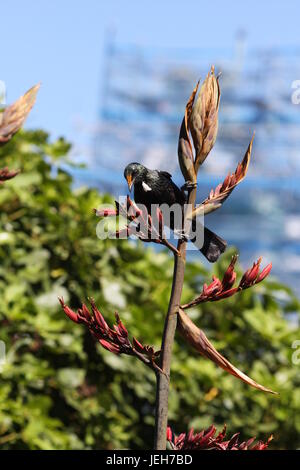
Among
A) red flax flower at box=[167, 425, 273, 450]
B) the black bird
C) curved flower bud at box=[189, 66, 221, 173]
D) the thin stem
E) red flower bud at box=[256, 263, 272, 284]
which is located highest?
curved flower bud at box=[189, 66, 221, 173]

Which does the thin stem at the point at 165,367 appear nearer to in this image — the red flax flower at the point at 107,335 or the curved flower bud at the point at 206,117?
the red flax flower at the point at 107,335

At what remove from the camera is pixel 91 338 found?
10.7ft

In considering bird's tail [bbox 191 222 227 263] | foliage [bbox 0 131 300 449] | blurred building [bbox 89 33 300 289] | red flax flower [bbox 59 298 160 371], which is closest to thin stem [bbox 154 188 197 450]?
red flax flower [bbox 59 298 160 371]

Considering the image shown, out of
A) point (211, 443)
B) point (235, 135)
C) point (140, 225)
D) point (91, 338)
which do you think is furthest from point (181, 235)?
point (235, 135)

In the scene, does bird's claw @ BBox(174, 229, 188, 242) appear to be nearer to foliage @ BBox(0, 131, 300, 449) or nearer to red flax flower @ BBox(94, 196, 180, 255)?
red flax flower @ BBox(94, 196, 180, 255)

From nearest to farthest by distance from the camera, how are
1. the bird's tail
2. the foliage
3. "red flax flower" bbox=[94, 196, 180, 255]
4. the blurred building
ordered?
"red flax flower" bbox=[94, 196, 180, 255]
the bird's tail
the foliage
the blurred building

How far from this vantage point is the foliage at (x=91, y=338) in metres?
2.98

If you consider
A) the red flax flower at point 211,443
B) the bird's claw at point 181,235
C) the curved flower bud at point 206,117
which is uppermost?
the curved flower bud at point 206,117

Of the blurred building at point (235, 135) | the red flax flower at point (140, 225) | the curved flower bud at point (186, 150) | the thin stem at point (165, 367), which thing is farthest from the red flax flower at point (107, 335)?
the blurred building at point (235, 135)

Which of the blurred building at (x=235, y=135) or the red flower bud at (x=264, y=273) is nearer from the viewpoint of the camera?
the red flower bud at (x=264, y=273)

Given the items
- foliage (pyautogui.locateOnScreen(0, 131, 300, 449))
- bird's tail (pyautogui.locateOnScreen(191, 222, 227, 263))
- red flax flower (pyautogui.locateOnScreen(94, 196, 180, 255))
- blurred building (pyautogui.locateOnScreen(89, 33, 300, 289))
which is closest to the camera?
red flax flower (pyautogui.locateOnScreen(94, 196, 180, 255))

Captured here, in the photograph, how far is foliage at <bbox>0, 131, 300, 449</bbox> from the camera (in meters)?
2.98

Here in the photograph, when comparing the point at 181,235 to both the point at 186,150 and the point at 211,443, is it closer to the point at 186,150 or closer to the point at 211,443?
the point at 186,150

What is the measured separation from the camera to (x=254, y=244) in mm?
68312
